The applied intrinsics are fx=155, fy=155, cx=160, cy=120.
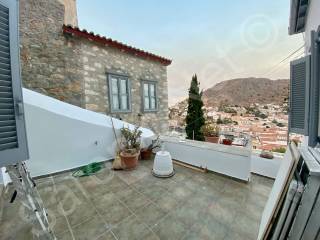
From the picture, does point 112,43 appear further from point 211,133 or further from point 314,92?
point 314,92

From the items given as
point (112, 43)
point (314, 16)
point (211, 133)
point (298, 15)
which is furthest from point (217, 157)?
point (112, 43)

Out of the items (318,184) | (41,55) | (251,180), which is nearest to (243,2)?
(251,180)

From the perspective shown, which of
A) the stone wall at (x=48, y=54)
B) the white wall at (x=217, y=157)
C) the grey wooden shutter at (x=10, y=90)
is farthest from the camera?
the stone wall at (x=48, y=54)

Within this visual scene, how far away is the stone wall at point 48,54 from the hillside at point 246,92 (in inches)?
194

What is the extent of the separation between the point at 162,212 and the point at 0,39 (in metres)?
2.21

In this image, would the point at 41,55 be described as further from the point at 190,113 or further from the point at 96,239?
the point at 190,113

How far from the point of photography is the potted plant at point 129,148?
329 centimetres

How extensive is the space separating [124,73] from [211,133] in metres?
3.44

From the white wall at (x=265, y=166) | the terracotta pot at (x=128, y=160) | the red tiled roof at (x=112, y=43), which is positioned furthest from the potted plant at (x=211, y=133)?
the red tiled roof at (x=112, y=43)

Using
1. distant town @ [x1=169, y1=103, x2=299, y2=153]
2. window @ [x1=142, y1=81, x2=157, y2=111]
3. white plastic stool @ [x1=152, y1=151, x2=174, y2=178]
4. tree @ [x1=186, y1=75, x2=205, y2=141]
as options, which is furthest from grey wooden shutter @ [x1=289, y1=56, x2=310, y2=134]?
window @ [x1=142, y1=81, x2=157, y2=111]

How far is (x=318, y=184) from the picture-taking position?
2.23 ft

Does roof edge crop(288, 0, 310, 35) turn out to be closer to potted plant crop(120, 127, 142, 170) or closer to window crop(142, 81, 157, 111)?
potted plant crop(120, 127, 142, 170)

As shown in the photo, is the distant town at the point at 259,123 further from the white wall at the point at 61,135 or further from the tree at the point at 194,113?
the white wall at the point at 61,135

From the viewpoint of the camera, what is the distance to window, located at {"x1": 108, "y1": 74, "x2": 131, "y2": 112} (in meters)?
4.98
